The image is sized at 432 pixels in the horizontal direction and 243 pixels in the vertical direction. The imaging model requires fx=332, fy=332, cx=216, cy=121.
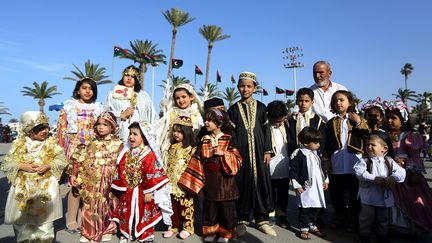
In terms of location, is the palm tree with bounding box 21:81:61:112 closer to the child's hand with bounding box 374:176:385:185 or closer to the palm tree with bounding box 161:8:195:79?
the palm tree with bounding box 161:8:195:79

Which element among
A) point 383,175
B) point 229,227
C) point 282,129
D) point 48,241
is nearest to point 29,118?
point 48,241

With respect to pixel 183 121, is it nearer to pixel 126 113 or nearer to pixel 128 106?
pixel 126 113

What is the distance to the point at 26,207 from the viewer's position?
3.67 meters

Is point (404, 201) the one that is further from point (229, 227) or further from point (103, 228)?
point (103, 228)

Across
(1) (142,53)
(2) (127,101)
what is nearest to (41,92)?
(1) (142,53)

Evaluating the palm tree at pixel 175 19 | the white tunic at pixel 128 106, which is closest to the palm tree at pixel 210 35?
the palm tree at pixel 175 19

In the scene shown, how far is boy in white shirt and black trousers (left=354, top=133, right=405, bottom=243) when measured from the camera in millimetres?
3918

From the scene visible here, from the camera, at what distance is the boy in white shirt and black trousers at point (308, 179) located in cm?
431

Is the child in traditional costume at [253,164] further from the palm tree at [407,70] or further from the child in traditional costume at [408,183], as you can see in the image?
the palm tree at [407,70]

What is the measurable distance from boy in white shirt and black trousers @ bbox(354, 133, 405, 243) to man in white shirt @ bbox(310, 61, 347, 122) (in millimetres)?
1284

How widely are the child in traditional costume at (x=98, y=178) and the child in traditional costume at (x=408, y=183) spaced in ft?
12.0

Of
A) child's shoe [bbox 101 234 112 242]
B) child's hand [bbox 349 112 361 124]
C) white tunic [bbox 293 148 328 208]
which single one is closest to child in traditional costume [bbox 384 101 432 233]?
child's hand [bbox 349 112 361 124]

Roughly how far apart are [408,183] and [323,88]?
6.10 feet

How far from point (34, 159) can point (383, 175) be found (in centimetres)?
406
